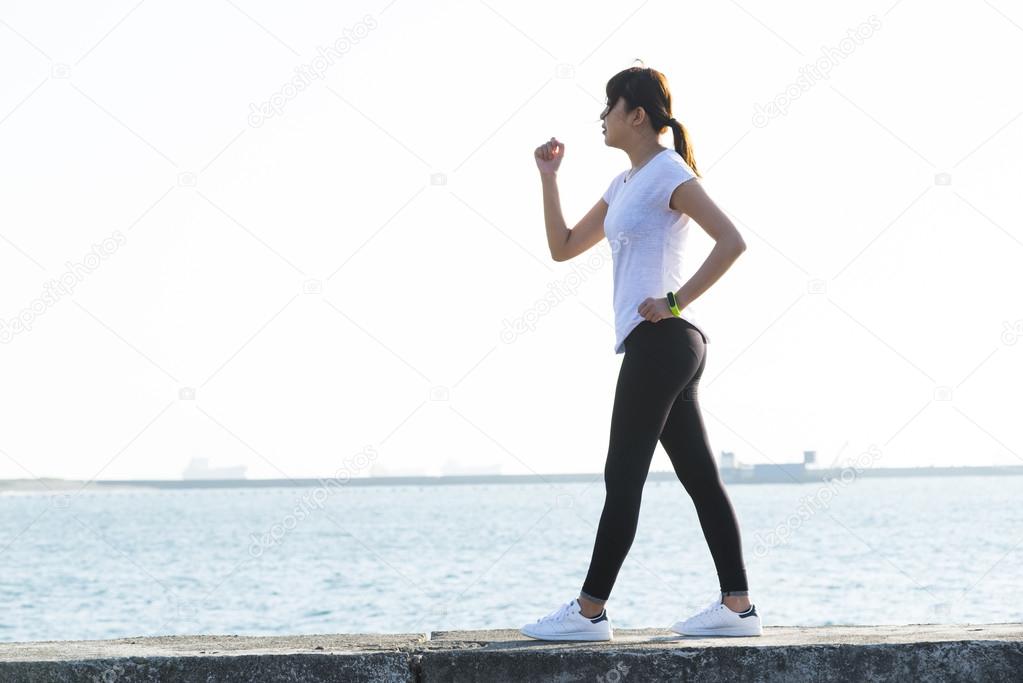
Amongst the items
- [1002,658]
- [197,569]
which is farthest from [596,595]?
[197,569]

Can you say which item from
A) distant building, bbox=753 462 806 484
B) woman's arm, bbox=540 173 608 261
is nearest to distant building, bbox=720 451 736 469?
distant building, bbox=753 462 806 484

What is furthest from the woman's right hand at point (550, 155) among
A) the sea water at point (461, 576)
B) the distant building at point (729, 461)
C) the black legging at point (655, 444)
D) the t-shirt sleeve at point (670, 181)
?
the distant building at point (729, 461)

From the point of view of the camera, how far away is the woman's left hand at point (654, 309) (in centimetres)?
307

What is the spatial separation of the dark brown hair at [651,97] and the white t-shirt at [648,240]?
9 cm

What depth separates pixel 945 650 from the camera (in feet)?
9.17

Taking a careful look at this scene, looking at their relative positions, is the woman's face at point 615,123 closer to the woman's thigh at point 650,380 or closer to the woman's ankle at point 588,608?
the woman's thigh at point 650,380

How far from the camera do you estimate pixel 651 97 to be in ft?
10.7

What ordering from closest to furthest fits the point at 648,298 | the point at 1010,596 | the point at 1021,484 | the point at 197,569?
the point at 648,298 < the point at 1010,596 < the point at 197,569 < the point at 1021,484

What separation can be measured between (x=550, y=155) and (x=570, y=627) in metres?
1.35

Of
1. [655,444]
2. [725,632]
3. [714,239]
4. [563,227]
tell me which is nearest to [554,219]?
[563,227]

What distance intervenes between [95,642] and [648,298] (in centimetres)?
173

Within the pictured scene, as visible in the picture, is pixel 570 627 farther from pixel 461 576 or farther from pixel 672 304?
pixel 461 576

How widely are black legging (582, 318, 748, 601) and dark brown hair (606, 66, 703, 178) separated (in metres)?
0.52

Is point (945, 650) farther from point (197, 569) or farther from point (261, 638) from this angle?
point (197, 569)
